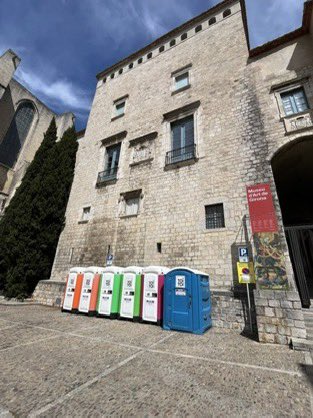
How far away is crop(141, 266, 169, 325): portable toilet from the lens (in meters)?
6.13

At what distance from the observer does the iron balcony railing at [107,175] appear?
11764 millimetres

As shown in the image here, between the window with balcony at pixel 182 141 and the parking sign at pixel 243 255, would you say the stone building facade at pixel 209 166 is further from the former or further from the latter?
the parking sign at pixel 243 255

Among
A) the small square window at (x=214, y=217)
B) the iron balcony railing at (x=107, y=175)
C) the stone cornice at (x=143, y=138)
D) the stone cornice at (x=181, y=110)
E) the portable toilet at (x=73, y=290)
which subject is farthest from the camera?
the iron balcony railing at (x=107, y=175)

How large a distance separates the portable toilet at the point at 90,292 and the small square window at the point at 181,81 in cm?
1059

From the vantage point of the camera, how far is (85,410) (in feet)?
7.01

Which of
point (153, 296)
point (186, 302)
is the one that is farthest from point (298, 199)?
point (153, 296)

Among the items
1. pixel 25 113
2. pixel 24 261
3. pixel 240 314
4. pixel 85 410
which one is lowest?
pixel 85 410

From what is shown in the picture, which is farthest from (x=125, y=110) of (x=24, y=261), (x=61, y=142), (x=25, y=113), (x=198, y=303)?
(x=25, y=113)

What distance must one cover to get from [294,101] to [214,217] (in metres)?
5.50

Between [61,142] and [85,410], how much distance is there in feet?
49.6

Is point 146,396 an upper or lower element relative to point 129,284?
lower

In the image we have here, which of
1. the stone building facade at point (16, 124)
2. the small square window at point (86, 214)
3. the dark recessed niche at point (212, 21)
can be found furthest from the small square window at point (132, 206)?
the stone building facade at point (16, 124)

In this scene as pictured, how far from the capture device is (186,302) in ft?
18.3

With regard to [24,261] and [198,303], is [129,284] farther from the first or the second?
[24,261]
